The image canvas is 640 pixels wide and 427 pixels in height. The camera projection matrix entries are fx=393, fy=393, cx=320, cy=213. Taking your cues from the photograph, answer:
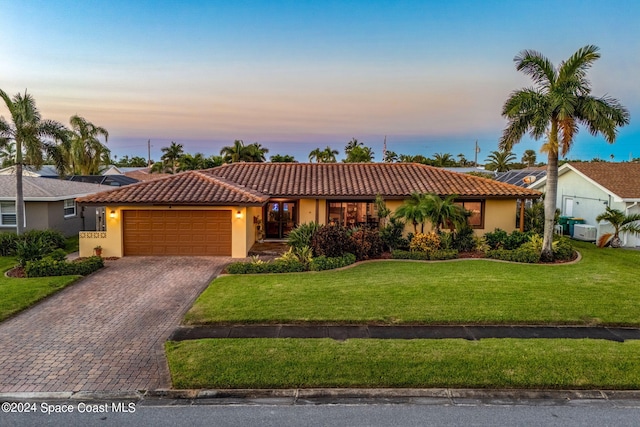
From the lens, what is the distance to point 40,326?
8680 mm

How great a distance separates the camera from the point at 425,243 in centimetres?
1623

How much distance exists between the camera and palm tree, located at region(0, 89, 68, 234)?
55.0 ft

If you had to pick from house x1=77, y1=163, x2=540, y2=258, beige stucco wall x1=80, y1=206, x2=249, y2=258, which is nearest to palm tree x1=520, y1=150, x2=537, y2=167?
house x1=77, y1=163, x2=540, y2=258

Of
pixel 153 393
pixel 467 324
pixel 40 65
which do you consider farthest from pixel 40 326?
pixel 40 65

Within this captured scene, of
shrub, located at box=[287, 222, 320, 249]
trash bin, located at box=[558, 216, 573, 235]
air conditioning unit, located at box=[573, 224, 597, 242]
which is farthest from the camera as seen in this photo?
trash bin, located at box=[558, 216, 573, 235]

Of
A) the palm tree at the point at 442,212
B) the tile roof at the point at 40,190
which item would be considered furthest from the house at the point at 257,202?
the tile roof at the point at 40,190

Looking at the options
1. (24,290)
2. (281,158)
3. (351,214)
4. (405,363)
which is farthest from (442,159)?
(405,363)

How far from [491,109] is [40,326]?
Result: 2780cm

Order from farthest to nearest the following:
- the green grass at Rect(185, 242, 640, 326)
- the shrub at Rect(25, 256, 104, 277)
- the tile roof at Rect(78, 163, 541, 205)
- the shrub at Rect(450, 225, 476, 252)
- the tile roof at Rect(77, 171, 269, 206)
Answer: the shrub at Rect(450, 225, 476, 252)
the tile roof at Rect(78, 163, 541, 205)
the tile roof at Rect(77, 171, 269, 206)
the shrub at Rect(25, 256, 104, 277)
the green grass at Rect(185, 242, 640, 326)

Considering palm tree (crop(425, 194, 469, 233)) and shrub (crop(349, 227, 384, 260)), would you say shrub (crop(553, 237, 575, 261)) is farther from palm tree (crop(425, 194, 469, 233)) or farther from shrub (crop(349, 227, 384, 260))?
shrub (crop(349, 227, 384, 260))

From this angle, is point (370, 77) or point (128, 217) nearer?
point (128, 217)

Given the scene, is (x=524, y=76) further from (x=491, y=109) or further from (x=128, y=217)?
(x=128, y=217)

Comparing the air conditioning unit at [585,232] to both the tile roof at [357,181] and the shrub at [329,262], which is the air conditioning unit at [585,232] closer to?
the tile roof at [357,181]

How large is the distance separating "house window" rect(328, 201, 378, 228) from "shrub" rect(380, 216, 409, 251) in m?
2.55
